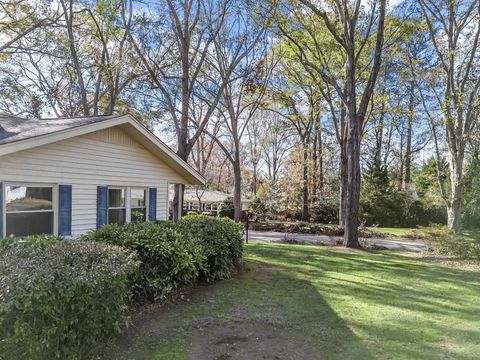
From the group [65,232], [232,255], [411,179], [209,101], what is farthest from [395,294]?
[411,179]

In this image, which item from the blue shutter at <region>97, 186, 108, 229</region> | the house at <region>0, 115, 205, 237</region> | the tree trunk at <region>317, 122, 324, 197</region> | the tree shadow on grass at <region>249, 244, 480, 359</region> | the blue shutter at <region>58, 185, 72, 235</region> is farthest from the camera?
the tree trunk at <region>317, 122, 324, 197</region>

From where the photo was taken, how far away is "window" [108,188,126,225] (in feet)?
30.6

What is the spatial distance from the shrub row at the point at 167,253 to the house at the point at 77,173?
200cm

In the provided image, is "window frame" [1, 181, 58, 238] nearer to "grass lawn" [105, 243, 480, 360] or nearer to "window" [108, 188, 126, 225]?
"window" [108, 188, 126, 225]

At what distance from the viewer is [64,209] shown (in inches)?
308

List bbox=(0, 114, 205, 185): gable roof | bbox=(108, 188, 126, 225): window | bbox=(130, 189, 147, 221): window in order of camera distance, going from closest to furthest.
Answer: bbox=(0, 114, 205, 185): gable roof → bbox=(108, 188, 126, 225): window → bbox=(130, 189, 147, 221): window

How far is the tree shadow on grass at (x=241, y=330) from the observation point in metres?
4.08

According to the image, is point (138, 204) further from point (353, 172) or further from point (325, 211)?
point (325, 211)

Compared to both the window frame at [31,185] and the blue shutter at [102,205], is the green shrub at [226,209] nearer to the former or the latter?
the blue shutter at [102,205]

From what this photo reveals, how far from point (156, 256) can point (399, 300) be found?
4.27 metres

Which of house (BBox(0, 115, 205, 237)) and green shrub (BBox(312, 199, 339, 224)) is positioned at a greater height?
house (BBox(0, 115, 205, 237))

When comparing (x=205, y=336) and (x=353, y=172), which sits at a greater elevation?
(x=353, y=172)

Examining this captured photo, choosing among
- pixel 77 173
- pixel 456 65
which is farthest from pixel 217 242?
pixel 456 65

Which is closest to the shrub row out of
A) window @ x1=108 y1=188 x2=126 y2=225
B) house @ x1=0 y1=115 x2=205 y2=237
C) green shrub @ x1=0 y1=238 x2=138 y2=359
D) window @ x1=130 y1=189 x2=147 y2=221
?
green shrub @ x1=0 y1=238 x2=138 y2=359
